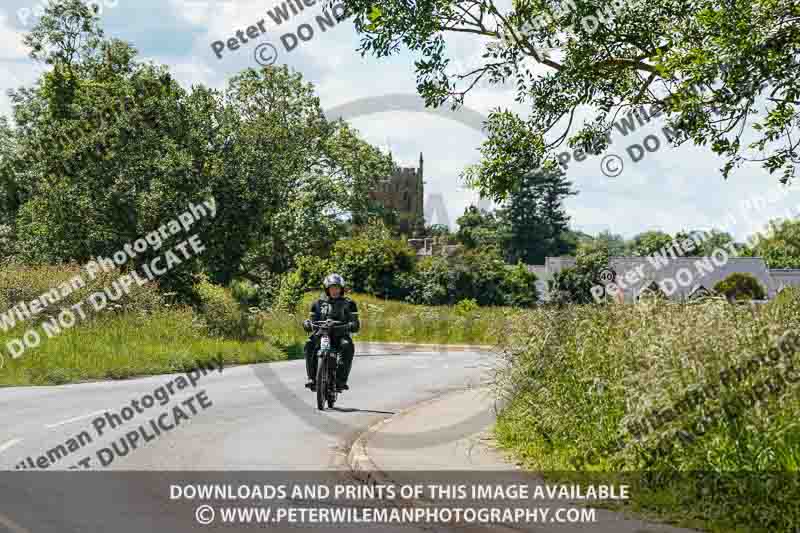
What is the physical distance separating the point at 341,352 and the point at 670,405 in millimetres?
7539

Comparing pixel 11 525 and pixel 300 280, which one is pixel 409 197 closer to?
pixel 300 280

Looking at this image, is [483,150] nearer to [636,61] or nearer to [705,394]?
[636,61]

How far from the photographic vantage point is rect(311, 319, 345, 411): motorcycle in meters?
14.6

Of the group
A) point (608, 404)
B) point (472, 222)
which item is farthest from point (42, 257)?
point (472, 222)

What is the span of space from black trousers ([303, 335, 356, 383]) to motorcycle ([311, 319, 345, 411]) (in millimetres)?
87

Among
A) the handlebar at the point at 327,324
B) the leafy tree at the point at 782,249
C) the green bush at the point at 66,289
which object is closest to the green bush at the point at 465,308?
the green bush at the point at 66,289

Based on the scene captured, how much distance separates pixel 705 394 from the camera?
8.24 metres

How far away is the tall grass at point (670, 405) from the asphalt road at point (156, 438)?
218 cm

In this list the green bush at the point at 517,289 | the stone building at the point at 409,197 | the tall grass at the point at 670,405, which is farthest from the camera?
the stone building at the point at 409,197

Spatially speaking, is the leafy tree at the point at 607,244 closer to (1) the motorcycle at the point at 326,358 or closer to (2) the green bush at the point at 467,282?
(2) the green bush at the point at 467,282

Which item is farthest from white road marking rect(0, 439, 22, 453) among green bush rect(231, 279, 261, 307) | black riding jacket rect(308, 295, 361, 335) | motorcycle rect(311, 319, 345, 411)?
green bush rect(231, 279, 261, 307)

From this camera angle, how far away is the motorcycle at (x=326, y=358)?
14.6 m

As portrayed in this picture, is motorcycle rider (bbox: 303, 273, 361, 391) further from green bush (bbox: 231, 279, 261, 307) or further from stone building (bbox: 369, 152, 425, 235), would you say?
stone building (bbox: 369, 152, 425, 235)

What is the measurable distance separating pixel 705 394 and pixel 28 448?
23.9ft
